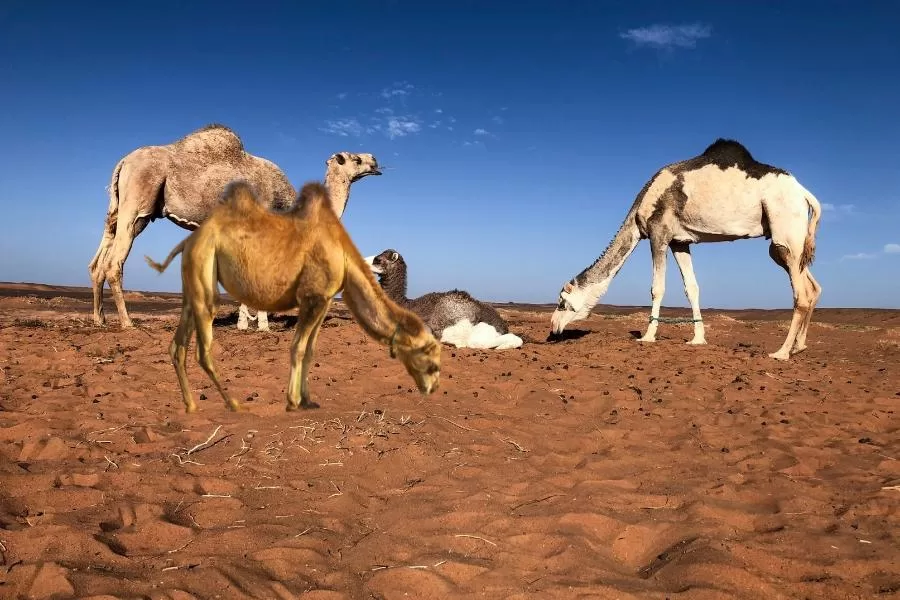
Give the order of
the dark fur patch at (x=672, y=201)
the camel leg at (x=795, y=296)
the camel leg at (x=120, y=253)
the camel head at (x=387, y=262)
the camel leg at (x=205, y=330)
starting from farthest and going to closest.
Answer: the dark fur patch at (x=672, y=201), the camel leg at (x=795, y=296), the camel head at (x=387, y=262), the camel leg at (x=120, y=253), the camel leg at (x=205, y=330)

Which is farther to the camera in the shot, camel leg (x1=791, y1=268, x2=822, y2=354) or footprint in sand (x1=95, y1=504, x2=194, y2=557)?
camel leg (x1=791, y1=268, x2=822, y2=354)

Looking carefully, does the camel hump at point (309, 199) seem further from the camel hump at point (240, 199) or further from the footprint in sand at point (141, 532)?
the footprint in sand at point (141, 532)

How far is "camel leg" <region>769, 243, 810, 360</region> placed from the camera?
13422 millimetres

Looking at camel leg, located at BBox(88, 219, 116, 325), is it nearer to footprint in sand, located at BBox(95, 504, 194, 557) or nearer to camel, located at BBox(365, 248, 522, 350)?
footprint in sand, located at BBox(95, 504, 194, 557)

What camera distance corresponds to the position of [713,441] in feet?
25.5

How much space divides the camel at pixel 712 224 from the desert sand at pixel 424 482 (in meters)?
3.93

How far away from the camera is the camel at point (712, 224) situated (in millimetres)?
13633

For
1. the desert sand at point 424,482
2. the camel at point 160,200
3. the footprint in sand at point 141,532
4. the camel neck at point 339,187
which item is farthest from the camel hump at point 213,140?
the footprint in sand at point 141,532

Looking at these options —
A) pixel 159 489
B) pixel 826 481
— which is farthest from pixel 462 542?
pixel 826 481

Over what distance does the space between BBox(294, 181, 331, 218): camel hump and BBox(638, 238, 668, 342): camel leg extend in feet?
48.8

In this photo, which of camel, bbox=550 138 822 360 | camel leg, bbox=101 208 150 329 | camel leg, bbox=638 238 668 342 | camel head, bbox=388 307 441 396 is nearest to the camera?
camel head, bbox=388 307 441 396

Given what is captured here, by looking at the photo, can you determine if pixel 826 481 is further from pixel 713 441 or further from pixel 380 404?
pixel 380 404

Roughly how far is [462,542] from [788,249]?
12.1m

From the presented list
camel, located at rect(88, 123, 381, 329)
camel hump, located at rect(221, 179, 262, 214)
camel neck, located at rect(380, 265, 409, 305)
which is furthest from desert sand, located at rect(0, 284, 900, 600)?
camel neck, located at rect(380, 265, 409, 305)
